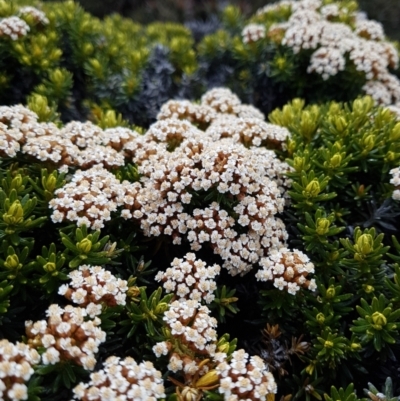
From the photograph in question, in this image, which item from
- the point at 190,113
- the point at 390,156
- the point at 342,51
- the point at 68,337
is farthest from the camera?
the point at 342,51

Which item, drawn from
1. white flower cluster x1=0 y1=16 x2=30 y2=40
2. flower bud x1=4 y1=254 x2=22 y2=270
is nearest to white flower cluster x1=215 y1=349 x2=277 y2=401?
flower bud x1=4 y1=254 x2=22 y2=270

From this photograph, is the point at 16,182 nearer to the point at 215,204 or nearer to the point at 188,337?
the point at 215,204

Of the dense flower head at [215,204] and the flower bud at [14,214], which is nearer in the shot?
the flower bud at [14,214]

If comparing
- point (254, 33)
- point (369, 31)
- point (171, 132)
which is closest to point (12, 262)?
point (171, 132)

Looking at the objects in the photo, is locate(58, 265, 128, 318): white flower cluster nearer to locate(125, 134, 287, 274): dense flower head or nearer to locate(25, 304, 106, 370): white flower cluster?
locate(25, 304, 106, 370): white flower cluster

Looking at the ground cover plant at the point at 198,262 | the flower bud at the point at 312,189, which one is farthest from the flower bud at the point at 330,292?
the flower bud at the point at 312,189

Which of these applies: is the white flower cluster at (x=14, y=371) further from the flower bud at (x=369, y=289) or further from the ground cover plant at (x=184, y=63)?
the ground cover plant at (x=184, y=63)
